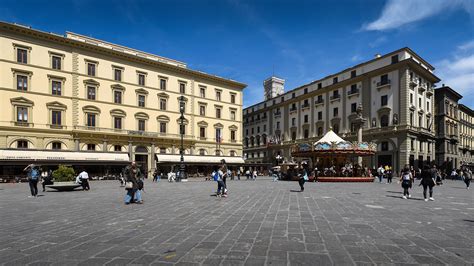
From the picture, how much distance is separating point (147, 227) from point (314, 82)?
48.7m

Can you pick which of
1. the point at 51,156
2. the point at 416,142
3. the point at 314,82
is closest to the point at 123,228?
the point at 51,156

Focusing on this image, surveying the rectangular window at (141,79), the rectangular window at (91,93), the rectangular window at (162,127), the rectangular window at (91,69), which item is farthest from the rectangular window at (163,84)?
the rectangular window at (91,93)

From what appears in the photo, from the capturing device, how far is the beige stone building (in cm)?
2986

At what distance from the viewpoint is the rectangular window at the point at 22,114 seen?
3011 cm

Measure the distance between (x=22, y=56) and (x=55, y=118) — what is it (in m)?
7.37

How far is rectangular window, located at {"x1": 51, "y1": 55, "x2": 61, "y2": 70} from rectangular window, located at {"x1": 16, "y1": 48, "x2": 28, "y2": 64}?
8.00 ft

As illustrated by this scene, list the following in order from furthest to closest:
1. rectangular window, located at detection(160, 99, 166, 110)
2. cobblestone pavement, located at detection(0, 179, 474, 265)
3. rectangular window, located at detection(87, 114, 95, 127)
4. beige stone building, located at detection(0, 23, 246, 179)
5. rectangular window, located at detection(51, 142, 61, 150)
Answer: rectangular window, located at detection(160, 99, 166, 110), rectangular window, located at detection(87, 114, 95, 127), rectangular window, located at detection(51, 142, 61, 150), beige stone building, located at detection(0, 23, 246, 179), cobblestone pavement, located at detection(0, 179, 474, 265)

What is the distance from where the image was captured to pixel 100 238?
5.48 metres

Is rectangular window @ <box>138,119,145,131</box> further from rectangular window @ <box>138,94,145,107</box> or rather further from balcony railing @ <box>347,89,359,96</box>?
balcony railing @ <box>347,89,359,96</box>

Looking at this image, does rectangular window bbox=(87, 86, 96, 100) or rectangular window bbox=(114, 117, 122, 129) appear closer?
rectangular window bbox=(87, 86, 96, 100)

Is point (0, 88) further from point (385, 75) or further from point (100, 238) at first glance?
point (385, 75)

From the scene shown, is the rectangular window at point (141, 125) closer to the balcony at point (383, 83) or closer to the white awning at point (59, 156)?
the white awning at point (59, 156)

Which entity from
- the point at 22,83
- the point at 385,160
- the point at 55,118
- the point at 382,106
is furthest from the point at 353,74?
the point at 22,83

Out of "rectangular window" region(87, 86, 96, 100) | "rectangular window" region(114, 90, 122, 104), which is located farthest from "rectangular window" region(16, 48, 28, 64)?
"rectangular window" region(114, 90, 122, 104)
